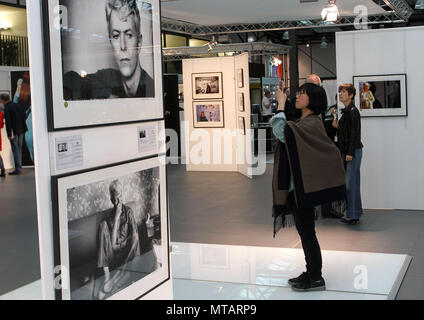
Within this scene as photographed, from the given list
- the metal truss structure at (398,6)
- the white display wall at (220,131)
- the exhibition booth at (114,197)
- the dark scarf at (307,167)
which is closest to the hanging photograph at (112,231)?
the exhibition booth at (114,197)

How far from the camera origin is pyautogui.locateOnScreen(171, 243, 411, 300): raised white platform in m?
4.56

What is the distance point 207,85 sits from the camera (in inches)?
504

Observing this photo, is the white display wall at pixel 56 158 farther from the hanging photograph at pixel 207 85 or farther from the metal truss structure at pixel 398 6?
the metal truss structure at pixel 398 6

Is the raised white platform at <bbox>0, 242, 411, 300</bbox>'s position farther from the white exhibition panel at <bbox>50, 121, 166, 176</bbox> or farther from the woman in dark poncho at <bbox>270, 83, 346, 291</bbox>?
the white exhibition panel at <bbox>50, 121, 166, 176</bbox>

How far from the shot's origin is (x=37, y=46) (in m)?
2.34

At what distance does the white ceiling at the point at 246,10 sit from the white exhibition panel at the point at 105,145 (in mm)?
8211

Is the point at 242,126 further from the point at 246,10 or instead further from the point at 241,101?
the point at 246,10

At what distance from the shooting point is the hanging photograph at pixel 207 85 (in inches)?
500

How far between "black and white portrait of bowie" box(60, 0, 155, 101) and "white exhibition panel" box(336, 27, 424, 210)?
17.3ft

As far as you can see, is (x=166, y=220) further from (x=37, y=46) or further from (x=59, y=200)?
(x=37, y=46)

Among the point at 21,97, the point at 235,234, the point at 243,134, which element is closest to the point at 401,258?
the point at 235,234
